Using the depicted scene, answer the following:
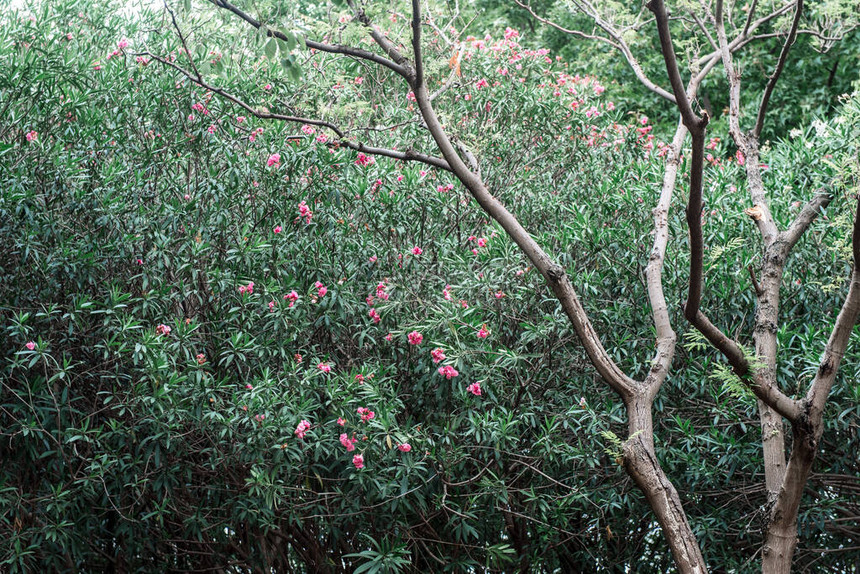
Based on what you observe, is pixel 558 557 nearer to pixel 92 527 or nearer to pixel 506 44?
pixel 92 527

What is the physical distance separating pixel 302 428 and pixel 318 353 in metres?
0.81

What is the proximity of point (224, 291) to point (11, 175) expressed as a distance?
3.88 feet

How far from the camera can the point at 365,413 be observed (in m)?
4.18

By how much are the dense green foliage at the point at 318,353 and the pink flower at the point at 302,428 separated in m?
0.09

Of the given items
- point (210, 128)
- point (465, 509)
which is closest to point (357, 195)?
point (210, 128)

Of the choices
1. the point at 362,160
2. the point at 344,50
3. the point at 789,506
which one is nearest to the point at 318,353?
the point at 362,160

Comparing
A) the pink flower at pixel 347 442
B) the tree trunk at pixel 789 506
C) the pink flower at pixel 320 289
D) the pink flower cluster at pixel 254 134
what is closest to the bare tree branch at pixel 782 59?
the tree trunk at pixel 789 506

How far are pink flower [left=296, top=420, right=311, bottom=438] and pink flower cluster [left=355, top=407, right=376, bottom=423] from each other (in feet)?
0.83

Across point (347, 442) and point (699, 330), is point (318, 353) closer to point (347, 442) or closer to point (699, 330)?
point (347, 442)

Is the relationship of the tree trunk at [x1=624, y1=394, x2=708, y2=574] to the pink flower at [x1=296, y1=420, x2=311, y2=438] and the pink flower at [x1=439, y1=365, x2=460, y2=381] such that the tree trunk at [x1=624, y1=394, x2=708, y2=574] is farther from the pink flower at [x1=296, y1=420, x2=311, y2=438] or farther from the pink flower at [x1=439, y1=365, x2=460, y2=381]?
the pink flower at [x1=296, y1=420, x2=311, y2=438]

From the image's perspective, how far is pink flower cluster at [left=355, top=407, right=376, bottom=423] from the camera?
415cm

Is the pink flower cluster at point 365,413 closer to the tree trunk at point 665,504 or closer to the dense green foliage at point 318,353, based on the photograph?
the dense green foliage at point 318,353

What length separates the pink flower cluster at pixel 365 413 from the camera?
4.15 meters

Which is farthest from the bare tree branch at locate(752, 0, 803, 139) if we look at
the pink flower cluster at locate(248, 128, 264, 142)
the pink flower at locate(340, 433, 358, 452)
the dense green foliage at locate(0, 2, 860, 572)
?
the pink flower cluster at locate(248, 128, 264, 142)
